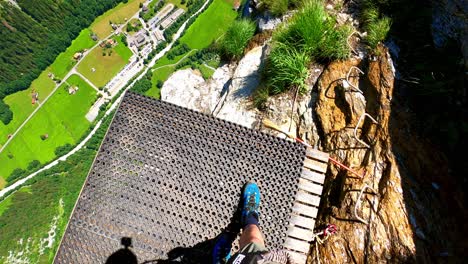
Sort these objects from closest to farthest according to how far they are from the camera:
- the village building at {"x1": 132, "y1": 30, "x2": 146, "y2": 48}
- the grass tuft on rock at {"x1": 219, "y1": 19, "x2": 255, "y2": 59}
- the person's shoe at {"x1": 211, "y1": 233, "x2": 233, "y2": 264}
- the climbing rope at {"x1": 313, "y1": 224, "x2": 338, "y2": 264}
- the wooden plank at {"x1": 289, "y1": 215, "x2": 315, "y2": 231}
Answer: the person's shoe at {"x1": 211, "y1": 233, "x2": 233, "y2": 264} → the climbing rope at {"x1": 313, "y1": 224, "x2": 338, "y2": 264} → the wooden plank at {"x1": 289, "y1": 215, "x2": 315, "y2": 231} → the grass tuft on rock at {"x1": 219, "y1": 19, "x2": 255, "y2": 59} → the village building at {"x1": 132, "y1": 30, "x2": 146, "y2": 48}

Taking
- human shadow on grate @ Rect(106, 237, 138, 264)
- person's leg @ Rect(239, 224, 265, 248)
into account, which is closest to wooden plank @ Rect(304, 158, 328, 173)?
person's leg @ Rect(239, 224, 265, 248)

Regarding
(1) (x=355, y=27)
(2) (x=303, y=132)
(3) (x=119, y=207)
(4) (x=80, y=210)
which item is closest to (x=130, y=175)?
(3) (x=119, y=207)

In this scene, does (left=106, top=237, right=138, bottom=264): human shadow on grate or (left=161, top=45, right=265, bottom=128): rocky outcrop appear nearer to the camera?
(left=106, top=237, right=138, bottom=264): human shadow on grate

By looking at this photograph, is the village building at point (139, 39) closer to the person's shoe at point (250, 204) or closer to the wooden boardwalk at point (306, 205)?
the wooden boardwalk at point (306, 205)

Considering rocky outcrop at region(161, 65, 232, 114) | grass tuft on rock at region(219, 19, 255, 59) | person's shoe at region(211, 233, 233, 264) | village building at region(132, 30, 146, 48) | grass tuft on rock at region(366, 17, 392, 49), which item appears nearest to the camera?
person's shoe at region(211, 233, 233, 264)

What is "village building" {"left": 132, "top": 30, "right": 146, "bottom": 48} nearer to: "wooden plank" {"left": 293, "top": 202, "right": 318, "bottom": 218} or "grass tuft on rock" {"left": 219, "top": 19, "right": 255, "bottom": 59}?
"grass tuft on rock" {"left": 219, "top": 19, "right": 255, "bottom": 59}

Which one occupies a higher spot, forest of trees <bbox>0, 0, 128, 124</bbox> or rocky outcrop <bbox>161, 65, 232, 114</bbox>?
forest of trees <bbox>0, 0, 128, 124</bbox>

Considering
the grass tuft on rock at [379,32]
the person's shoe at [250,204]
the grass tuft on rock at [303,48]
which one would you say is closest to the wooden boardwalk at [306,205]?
the person's shoe at [250,204]
